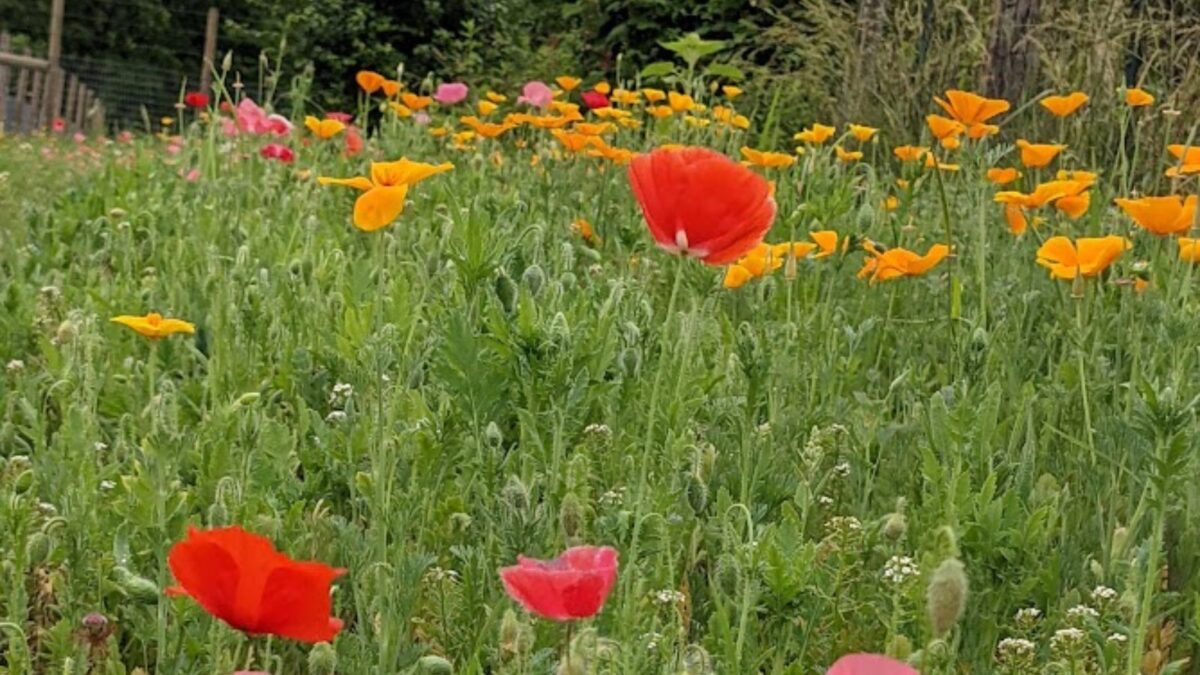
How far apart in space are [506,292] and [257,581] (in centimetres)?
84

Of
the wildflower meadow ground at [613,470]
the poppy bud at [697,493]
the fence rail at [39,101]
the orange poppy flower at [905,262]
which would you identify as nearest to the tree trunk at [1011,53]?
the wildflower meadow ground at [613,470]

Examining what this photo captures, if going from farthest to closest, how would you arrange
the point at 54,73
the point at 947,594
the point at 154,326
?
the point at 54,73 → the point at 154,326 → the point at 947,594

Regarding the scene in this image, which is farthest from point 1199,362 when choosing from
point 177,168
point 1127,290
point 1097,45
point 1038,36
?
point 177,168

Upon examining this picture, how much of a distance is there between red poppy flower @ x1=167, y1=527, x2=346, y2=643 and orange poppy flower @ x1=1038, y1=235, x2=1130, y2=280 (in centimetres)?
134

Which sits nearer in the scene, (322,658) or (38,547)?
(322,658)

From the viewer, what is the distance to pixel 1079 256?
2.07 meters

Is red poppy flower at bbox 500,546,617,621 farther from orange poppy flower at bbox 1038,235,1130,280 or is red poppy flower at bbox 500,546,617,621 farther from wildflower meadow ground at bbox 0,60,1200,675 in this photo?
orange poppy flower at bbox 1038,235,1130,280

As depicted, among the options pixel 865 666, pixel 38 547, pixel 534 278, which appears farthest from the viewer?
pixel 534 278

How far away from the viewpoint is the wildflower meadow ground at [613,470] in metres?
1.37

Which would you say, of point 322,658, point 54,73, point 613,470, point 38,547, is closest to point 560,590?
point 322,658

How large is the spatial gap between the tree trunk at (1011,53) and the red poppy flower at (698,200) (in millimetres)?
4018

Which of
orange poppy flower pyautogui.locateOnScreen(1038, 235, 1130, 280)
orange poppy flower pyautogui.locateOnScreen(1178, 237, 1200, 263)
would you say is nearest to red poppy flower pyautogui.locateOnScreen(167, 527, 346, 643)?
orange poppy flower pyautogui.locateOnScreen(1178, 237, 1200, 263)

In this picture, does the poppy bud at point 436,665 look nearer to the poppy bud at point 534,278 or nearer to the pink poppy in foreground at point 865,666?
the poppy bud at point 534,278

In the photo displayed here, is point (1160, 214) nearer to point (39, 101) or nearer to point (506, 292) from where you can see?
point (506, 292)
